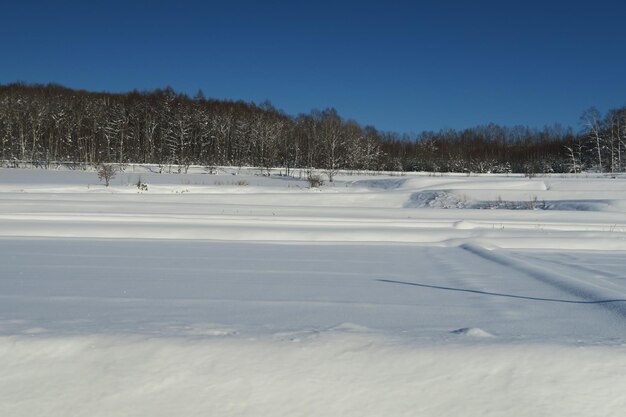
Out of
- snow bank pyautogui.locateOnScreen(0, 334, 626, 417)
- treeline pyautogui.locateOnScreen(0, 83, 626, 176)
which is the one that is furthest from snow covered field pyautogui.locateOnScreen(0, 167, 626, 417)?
treeline pyautogui.locateOnScreen(0, 83, 626, 176)

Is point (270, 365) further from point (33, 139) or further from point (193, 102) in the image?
point (193, 102)

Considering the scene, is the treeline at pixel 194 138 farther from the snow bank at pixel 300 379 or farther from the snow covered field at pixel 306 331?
the snow bank at pixel 300 379

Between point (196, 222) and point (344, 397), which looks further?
point (196, 222)

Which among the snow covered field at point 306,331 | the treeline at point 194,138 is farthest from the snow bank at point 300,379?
the treeline at point 194,138

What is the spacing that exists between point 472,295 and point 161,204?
12.4 meters

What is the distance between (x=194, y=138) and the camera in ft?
200

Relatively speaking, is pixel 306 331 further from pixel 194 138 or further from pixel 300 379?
pixel 194 138

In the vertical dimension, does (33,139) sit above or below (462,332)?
above

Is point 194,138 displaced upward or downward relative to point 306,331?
upward

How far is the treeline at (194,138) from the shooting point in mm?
52531

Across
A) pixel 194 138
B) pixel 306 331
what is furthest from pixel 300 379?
pixel 194 138

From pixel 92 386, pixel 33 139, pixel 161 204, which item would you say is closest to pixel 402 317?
pixel 92 386

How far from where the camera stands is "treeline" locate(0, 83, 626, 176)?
172 feet

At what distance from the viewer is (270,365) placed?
2664 millimetres
